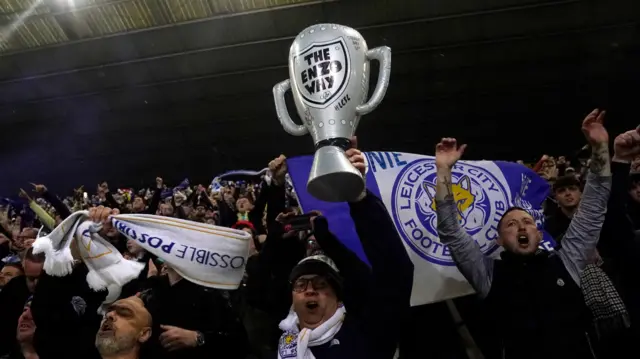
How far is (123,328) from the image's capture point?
206 cm

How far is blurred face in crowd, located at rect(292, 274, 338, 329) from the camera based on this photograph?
2.01 metres

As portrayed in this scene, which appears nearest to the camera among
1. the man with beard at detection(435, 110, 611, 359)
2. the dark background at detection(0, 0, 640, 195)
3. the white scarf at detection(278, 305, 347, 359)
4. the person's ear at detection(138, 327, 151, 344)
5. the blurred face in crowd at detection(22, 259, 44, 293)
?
the white scarf at detection(278, 305, 347, 359)

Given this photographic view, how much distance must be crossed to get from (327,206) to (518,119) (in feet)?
25.2

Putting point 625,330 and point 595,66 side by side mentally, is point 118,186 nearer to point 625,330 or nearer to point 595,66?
point 595,66

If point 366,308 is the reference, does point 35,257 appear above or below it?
above

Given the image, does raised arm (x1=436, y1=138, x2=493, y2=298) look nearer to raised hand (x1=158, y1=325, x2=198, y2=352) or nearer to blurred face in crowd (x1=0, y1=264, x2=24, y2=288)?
raised hand (x1=158, y1=325, x2=198, y2=352)

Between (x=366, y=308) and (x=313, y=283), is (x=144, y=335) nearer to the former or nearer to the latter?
(x=313, y=283)

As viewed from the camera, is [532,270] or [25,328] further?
[25,328]

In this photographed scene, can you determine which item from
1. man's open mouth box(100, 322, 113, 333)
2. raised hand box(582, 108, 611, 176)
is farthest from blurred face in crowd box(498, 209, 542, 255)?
man's open mouth box(100, 322, 113, 333)

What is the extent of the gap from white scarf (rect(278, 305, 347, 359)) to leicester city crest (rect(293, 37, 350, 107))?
0.84m

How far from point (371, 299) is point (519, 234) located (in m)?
0.79

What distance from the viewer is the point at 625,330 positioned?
217 cm

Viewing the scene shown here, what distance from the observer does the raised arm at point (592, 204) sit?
2.26m

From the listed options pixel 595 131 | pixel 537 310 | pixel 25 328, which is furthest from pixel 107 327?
pixel 595 131
